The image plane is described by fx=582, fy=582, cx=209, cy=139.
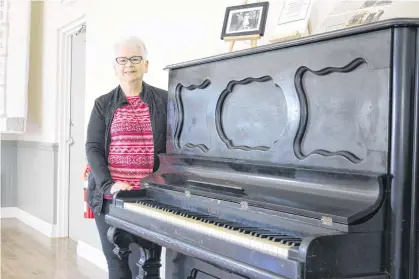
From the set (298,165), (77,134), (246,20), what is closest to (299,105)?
(298,165)

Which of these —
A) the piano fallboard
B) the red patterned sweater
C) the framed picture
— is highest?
the framed picture

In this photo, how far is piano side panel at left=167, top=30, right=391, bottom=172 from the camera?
167 cm

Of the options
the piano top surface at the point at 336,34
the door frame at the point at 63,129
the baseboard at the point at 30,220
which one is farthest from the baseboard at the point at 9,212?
the piano top surface at the point at 336,34

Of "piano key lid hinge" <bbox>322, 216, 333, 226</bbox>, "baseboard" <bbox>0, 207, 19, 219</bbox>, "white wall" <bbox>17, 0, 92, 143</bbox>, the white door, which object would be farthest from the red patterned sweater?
"baseboard" <bbox>0, 207, 19, 219</bbox>

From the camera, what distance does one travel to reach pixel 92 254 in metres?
4.84

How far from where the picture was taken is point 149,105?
2.81 metres

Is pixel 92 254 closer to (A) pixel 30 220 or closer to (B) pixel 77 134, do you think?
(B) pixel 77 134

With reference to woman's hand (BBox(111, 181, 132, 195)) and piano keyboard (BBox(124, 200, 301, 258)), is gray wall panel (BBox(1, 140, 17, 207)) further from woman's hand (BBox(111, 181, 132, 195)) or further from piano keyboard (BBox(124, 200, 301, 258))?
piano keyboard (BBox(124, 200, 301, 258))

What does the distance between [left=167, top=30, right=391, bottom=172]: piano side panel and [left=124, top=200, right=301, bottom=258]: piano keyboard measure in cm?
27

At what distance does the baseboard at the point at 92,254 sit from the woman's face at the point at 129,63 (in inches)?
85.3

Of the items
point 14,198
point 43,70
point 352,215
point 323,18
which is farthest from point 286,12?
point 14,198

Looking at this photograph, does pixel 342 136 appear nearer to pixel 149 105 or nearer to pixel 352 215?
pixel 352 215

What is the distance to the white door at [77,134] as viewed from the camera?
5618mm

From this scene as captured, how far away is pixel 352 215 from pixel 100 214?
1585mm
